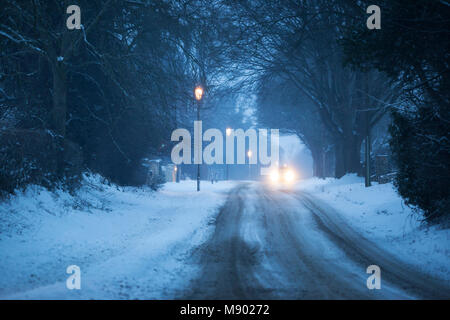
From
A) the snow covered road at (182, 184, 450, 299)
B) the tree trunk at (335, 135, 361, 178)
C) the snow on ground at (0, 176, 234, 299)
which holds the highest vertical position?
the tree trunk at (335, 135, 361, 178)

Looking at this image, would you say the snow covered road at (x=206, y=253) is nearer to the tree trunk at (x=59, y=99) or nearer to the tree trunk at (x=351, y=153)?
the tree trunk at (x=59, y=99)

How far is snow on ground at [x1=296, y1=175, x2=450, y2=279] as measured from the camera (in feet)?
26.5

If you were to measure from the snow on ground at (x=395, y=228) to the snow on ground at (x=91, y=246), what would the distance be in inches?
197

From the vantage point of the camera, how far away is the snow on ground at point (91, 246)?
5.70 m

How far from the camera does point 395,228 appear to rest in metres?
11.2

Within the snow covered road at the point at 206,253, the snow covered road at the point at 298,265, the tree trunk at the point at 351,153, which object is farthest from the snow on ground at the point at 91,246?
the tree trunk at the point at 351,153

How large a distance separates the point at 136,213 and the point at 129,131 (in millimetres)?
4836

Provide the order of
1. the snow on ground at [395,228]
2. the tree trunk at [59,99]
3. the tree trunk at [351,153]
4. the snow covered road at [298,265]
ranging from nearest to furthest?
the snow covered road at [298,265] → the snow on ground at [395,228] → the tree trunk at [59,99] → the tree trunk at [351,153]

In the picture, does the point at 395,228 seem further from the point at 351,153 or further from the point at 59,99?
the point at 351,153

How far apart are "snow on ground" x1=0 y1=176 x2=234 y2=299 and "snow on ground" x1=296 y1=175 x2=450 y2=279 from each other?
197 inches

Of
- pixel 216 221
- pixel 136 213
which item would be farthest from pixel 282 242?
pixel 136 213

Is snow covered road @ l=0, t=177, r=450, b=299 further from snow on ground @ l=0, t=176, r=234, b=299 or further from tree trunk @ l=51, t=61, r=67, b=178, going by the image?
tree trunk @ l=51, t=61, r=67, b=178

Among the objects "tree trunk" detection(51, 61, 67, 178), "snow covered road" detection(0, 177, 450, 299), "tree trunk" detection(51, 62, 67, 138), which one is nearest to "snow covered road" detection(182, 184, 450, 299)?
"snow covered road" detection(0, 177, 450, 299)

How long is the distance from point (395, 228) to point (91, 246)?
29.2 feet
